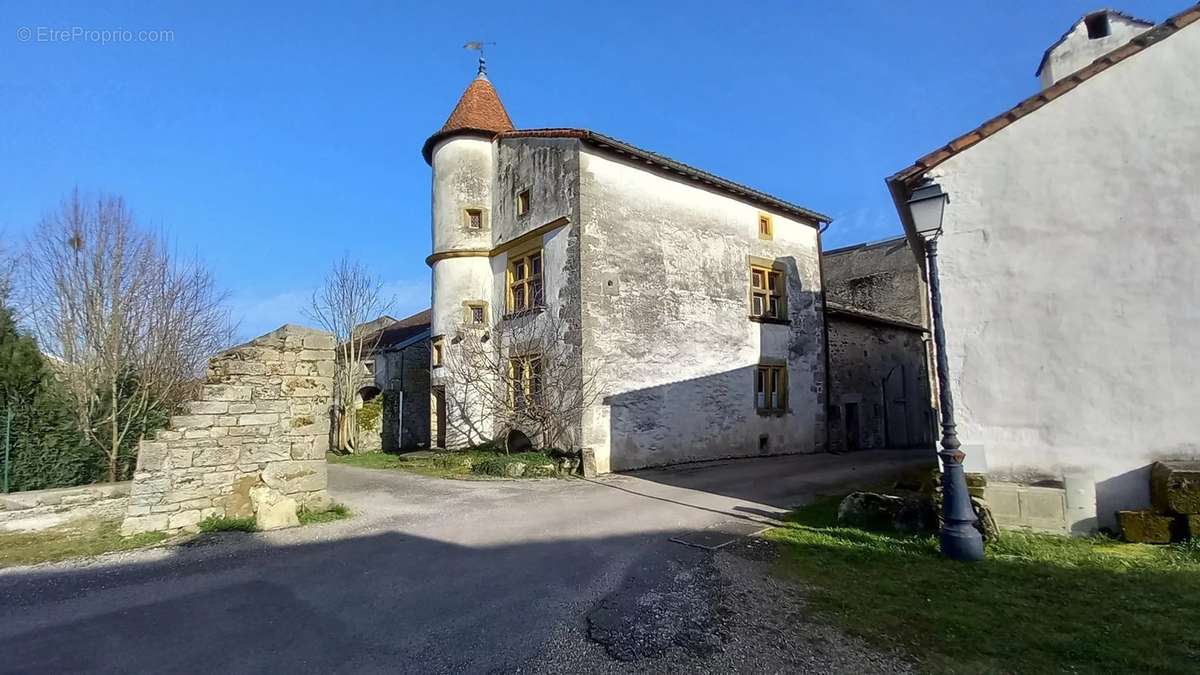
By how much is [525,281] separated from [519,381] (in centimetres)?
307

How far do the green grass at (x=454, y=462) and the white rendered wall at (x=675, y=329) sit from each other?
1928 millimetres

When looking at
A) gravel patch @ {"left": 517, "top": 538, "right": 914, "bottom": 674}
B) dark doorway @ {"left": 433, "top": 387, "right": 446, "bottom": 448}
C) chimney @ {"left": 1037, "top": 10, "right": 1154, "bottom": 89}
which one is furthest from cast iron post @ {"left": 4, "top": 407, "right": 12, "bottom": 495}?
chimney @ {"left": 1037, "top": 10, "right": 1154, "bottom": 89}

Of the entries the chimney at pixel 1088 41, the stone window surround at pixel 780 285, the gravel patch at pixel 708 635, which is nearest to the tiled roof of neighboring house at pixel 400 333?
the stone window surround at pixel 780 285

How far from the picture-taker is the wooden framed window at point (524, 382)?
14789mm

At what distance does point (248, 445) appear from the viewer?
808 centimetres

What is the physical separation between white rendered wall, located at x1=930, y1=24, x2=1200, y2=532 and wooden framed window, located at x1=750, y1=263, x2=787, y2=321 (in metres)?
10.3

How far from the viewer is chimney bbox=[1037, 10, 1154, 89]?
1030cm

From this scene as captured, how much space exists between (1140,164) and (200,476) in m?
13.0

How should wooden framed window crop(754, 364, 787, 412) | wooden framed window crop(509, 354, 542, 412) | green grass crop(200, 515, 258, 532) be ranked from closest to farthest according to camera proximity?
green grass crop(200, 515, 258, 532) → wooden framed window crop(509, 354, 542, 412) → wooden framed window crop(754, 364, 787, 412)

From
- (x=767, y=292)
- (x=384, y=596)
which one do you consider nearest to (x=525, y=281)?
(x=767, y=292)

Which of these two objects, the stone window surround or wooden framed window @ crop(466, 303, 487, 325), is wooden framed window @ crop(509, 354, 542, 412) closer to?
wooden framed window @ crop(466, 303, 487, 325)

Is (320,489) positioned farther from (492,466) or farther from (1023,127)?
(1023,127)

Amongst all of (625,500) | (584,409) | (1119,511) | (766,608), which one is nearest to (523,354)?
(584,409)

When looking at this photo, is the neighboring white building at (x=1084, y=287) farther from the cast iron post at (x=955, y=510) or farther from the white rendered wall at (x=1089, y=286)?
the cast iron post at (x=955, y=510)
